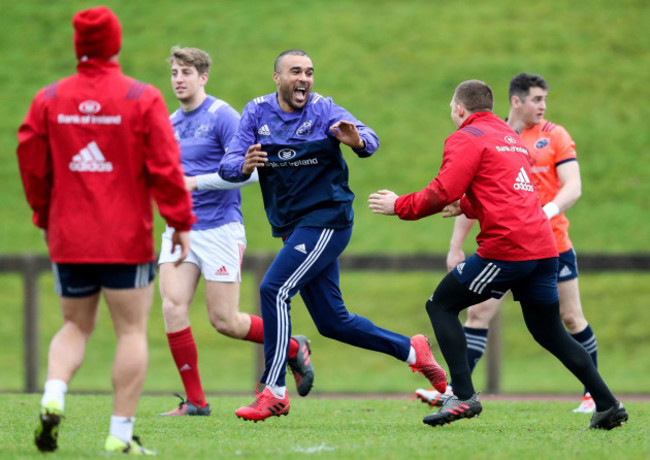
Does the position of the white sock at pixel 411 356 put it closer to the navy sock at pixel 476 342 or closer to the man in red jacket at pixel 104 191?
the navy sock at pixel 476 342

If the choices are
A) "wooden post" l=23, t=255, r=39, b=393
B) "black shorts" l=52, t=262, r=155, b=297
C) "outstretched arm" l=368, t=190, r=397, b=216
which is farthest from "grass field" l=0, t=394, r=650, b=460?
"wooden post" l=23, t=255, r=39, b=393

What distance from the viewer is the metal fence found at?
461 inches

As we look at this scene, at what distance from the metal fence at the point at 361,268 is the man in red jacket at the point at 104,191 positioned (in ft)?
22.5

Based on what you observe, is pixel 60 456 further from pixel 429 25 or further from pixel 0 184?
pixel 429 25

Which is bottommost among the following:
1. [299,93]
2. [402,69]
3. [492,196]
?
[402,69]

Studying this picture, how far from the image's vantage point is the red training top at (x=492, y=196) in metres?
6.20

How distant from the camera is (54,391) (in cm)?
493

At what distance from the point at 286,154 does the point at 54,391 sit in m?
2.51

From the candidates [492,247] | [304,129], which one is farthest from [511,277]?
[304,129]

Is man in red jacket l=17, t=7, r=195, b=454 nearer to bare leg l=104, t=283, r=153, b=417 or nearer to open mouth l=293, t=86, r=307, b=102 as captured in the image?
bare leg l=104, t=283, r=153, b=417

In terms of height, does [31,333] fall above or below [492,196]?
below

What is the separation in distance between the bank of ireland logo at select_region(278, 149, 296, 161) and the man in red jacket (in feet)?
6.05

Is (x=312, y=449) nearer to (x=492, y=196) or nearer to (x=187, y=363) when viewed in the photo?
(x=492, y=196)

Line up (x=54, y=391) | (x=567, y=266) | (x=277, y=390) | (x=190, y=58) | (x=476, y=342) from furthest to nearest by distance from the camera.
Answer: (x=476, y=342)
(x=567, y=266)
(x=190, y=58)
(x=277, y=390)
(x=54, y=391)
